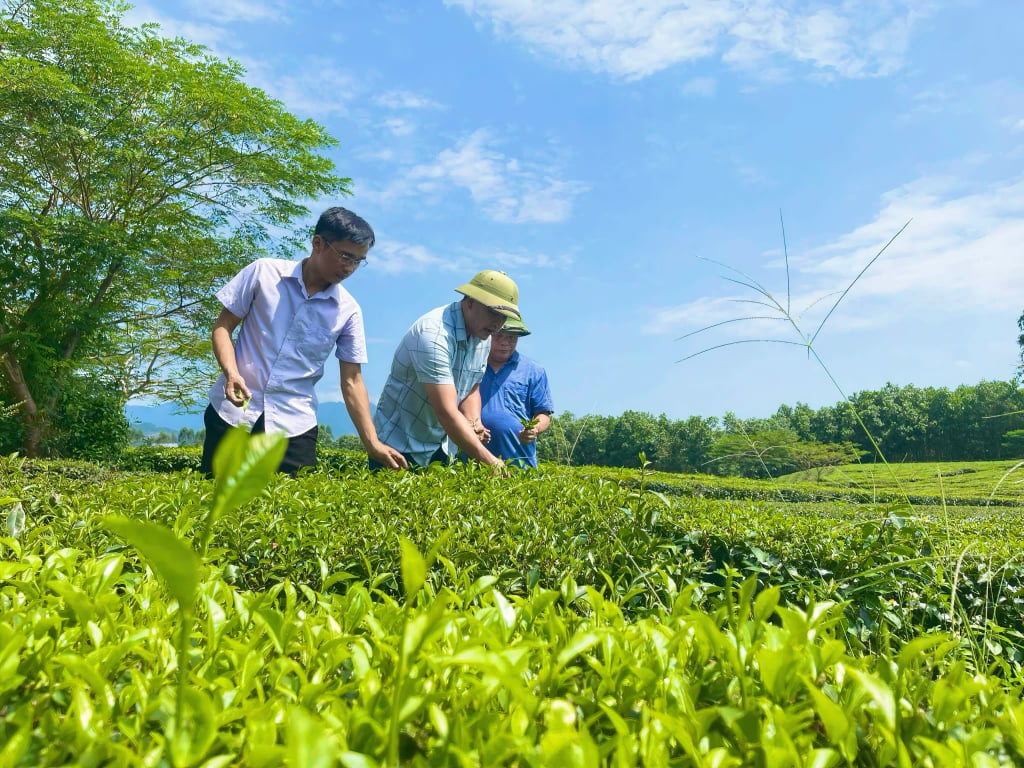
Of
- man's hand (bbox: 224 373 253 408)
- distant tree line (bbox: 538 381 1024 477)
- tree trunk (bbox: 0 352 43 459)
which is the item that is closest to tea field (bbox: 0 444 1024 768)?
man's hand (bbox: 224 373 253 408)

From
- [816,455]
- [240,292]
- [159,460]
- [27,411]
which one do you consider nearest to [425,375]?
[240,292]

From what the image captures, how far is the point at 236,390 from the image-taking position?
3631 mm

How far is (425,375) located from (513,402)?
1585mm

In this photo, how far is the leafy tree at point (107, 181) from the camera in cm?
1502

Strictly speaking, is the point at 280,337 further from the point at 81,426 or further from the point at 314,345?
the point at 81,426

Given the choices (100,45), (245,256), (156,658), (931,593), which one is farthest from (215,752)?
(245,256)

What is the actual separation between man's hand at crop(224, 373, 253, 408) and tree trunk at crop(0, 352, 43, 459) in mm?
14209

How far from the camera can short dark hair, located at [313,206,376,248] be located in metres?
3.83

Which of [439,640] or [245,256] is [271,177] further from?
[439,640]

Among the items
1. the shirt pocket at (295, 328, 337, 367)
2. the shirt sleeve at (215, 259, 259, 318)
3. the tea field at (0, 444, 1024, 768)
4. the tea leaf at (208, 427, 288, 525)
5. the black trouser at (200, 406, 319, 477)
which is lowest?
the tea field at (0, 444, 1024, 768)

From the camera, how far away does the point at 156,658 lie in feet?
3.62

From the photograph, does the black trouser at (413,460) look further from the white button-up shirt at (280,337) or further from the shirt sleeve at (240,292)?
the shirt sleeve at (240,292)

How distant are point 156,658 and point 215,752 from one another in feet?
1.09

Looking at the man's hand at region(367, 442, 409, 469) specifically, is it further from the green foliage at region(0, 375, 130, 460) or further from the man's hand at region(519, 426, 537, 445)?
the green foliage at region(0, 375, 130, 460)
